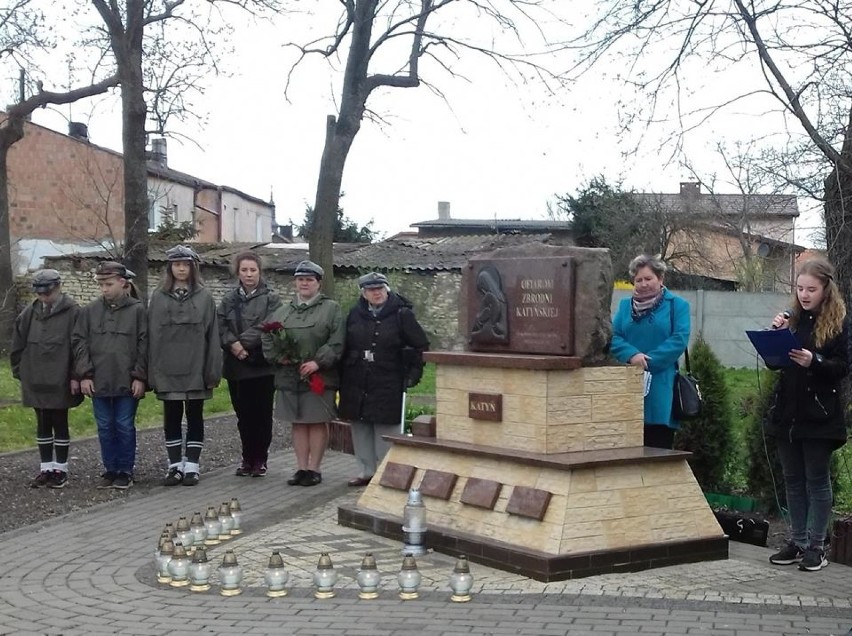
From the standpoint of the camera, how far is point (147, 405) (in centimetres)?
1627

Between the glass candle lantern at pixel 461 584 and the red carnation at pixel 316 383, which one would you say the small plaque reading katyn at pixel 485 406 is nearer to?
the glass candle lantern at pixel 461 584

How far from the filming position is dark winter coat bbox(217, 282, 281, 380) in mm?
9805

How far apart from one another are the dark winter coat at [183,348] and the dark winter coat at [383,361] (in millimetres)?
1241

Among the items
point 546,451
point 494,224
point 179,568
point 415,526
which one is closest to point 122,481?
point 179,568

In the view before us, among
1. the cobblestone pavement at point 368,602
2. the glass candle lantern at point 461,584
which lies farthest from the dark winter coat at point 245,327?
the glass candle lantern at point 461,584

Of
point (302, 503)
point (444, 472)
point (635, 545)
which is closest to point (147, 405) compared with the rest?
point (302, 503)

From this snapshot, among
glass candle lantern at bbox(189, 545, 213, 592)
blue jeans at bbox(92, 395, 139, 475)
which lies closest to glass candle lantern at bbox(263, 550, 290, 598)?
glass candle lantern at bbox(189, 545, 213, 592)

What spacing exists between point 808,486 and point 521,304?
2.08 m

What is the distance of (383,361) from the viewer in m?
9.20

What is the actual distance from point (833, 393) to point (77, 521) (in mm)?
5358

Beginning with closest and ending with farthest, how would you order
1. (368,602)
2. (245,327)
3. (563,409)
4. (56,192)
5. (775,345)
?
(368,602), (775,345), (563,409), (245,327), (56,192)

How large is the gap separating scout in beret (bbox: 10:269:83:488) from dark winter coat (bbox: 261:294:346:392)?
5.65 ft

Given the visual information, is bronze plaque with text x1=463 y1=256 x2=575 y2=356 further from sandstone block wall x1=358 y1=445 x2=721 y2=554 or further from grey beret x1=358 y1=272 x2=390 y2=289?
grey beret x1=358 y1=272 x2=390 y2=289

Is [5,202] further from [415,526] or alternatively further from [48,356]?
[415,526]
